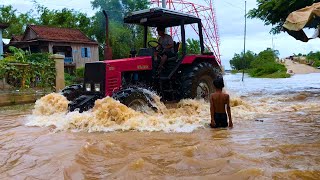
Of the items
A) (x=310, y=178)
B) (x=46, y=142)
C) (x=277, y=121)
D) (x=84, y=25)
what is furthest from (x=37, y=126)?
(x=84, y=25)

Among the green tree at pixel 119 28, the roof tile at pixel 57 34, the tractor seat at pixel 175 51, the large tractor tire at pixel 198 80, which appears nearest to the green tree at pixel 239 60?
the green tree at pixel 119 28

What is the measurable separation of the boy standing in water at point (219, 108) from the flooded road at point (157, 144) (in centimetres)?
22

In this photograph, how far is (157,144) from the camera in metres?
5.30

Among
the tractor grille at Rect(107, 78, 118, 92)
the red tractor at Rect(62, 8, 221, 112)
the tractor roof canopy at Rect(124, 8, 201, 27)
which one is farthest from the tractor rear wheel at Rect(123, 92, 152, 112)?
the tractor roof canopy at Rect(124, 8, 201, 27)

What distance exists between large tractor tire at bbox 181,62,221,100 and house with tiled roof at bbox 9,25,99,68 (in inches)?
921

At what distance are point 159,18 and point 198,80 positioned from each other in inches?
75.3

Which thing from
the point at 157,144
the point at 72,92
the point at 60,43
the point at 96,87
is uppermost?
the point at 60,43

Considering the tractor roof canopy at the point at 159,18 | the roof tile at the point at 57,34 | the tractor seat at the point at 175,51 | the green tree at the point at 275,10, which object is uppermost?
the roof tile at the point at 57,34

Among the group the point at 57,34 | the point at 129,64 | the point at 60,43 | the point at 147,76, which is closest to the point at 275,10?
the point at 147,76

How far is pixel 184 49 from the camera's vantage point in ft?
30.1

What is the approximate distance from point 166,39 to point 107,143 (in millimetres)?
4312

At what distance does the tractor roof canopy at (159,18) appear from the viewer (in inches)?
340

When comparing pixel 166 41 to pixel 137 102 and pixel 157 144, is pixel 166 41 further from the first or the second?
pixel 157 144

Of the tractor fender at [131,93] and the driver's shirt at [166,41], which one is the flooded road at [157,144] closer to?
the tractor fender at [131,93]
